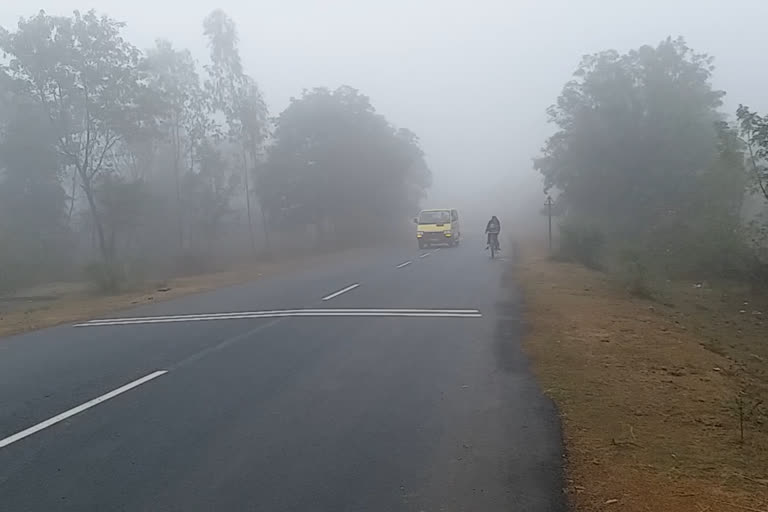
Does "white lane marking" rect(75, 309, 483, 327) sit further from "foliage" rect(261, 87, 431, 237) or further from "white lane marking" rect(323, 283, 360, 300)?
"foliage" rect(261, 87, 431, 237)

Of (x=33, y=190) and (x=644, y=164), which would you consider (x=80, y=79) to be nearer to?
(x=33, y=190)

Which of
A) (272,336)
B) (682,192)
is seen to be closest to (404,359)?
(272,336)

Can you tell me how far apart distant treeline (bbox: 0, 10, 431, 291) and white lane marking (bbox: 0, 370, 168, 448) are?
24.9m

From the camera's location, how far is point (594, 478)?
17.0 ft

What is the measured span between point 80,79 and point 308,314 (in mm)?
28925

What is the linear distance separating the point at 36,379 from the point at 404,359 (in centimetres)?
462

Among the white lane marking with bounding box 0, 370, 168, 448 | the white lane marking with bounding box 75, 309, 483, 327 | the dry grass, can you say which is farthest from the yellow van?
the white lane marking with bounding box 0, 370, 168, 448

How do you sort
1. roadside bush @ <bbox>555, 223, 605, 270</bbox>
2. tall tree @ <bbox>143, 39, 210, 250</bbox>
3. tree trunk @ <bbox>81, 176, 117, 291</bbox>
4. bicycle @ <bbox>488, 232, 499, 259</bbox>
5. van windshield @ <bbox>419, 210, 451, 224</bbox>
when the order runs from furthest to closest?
tall tree @ <bbox>143, 39, 210, 250</bbox> → van windshield @ <bbox>419, 210, 451, 224</bbox> → bicycle @ <bbox>488, 232, 499, 259</bbox> → roadside bush @ <bbox>555, 223, 605, 270</bbox> → tree trunk @ <bbox>81, 176, 117, 291</bbox>

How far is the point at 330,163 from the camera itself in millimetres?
49562

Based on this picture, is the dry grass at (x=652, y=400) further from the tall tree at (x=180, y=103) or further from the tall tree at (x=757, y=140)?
the tall tree at (x=180, y=103)

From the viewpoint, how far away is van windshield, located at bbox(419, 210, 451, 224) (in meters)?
42.2

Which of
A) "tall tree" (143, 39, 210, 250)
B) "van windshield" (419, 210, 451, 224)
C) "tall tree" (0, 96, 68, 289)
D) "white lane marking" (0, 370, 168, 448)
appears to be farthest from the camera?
"tall tree" (143, 39, 210, 250)

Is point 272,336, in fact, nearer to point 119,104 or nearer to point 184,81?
point 119,104

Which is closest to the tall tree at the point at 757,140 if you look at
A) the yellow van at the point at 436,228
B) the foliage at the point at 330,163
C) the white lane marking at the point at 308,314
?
the white lane marking at the point at 308,314
